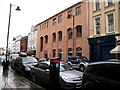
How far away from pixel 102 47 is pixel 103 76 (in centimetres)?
2168

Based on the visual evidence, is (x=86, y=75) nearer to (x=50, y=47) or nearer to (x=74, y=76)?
(x=74, y=76)

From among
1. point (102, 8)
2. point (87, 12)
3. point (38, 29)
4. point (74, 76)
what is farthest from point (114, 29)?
point (38, 29)

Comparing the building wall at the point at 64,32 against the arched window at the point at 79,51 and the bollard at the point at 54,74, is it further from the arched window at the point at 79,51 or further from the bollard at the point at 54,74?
the bollard at the point at 54,74

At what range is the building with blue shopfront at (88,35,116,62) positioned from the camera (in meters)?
26.5

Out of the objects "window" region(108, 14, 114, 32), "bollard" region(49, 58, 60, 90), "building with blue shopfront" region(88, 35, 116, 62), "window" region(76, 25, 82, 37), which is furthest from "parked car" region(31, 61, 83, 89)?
"window" region(76, 25, 82, 37)

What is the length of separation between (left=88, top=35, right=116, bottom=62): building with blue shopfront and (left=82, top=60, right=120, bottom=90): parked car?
18.6 metres

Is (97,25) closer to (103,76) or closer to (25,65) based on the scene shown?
(25,65)

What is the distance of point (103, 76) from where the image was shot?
287 inches

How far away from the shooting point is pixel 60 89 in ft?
35.4

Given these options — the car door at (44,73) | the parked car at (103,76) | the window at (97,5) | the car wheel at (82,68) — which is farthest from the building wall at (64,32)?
the parked car at (103,76)

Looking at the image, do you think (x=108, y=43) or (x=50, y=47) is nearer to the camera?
(x=108, y=43)

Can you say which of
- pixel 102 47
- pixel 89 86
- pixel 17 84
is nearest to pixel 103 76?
pixel 89 86

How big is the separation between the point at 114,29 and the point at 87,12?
23.2ft

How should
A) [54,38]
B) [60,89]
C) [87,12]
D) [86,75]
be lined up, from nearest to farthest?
[86,75] → [60,89] → [87,12] → [54,38]
